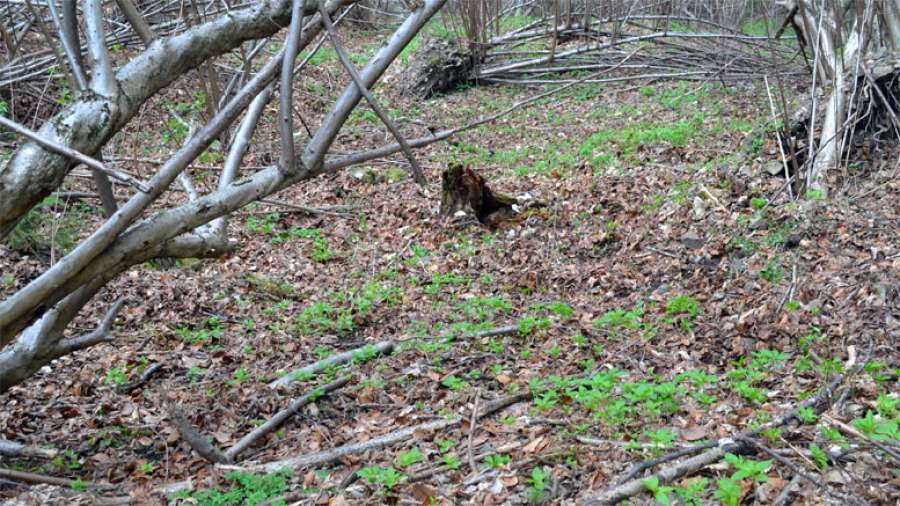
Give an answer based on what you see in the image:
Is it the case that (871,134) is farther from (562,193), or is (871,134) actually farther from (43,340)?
(43,340)

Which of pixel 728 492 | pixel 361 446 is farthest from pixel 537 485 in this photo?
pixel 361 446

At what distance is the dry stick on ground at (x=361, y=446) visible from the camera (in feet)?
12.4

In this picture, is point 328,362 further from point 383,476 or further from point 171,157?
point 171,157

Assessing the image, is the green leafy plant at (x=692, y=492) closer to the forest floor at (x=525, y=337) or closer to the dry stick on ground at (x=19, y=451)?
the forest floor at (x=525, y=337)

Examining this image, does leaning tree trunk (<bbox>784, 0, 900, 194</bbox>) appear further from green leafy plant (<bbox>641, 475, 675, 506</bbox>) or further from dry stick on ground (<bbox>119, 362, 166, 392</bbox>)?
dry stick on ground (<bbox>119, 362, 166, 392</bbox>)

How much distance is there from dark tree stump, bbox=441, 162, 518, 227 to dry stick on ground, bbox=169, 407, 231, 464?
14.4ft

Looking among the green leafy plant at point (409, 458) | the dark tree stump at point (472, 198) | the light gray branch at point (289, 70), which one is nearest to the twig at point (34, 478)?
the green leafy plant at point (409, 458)

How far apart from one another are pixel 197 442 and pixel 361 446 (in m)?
0.78

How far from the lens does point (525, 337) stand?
5223mm

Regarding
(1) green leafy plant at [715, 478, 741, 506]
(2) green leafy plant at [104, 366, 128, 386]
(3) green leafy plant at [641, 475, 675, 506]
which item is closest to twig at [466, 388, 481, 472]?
(3) green leafy plant at [641, 475, 675, 506]

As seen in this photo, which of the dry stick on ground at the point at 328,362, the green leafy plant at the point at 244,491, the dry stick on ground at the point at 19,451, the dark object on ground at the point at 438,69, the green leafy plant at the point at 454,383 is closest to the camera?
the green leafy plant at the point at 244,491

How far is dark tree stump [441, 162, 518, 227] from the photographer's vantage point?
25.7 feet

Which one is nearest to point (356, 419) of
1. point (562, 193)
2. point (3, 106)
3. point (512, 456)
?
point (512, 456)

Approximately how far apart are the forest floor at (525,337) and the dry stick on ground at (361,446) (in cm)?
3
